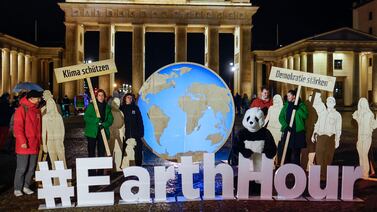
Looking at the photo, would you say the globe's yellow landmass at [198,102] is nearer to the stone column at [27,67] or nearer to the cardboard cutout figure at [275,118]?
the cardboard cutout figure at [275,118]

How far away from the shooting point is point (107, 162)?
29.6 feet

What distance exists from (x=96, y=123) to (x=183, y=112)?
218 cm

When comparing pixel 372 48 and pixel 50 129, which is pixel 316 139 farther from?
pixel 372 48

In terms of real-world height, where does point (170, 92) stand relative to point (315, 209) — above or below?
above

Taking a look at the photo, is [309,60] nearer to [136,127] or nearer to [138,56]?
[138,56]

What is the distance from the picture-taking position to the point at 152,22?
57.1 meters

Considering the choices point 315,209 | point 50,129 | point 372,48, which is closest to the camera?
point 315,209

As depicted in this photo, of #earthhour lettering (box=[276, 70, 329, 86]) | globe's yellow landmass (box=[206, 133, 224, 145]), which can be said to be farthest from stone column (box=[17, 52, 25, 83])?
#earthhour lettering (box=[276, 70, 329, 86])

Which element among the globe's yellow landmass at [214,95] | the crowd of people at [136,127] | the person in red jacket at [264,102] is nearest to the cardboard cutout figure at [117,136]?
the crowd of people at [136,127]

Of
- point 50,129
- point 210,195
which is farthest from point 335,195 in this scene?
point 50,129

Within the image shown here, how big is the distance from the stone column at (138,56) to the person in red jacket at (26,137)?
152 feet

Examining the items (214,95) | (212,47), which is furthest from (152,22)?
(214,95)

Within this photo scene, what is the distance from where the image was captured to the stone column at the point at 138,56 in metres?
56.7

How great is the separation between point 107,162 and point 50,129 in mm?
2330
